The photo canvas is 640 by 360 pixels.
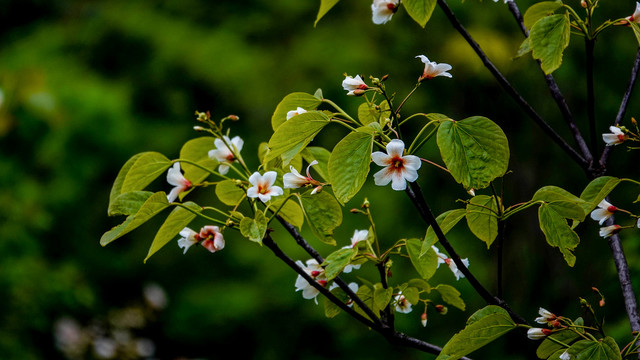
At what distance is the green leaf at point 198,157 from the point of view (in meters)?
1.16

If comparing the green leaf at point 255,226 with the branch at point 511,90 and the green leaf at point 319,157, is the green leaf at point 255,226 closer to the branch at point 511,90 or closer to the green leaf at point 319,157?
the green leaf at point 319,157

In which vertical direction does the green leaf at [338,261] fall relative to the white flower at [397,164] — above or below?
below

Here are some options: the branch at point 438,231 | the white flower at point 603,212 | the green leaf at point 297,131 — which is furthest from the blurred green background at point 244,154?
the green leaf at point 297,131

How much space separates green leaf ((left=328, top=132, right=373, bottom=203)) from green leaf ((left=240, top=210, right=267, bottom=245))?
160mm

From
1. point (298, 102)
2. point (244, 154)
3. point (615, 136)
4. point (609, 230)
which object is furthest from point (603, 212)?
point (244, 154)

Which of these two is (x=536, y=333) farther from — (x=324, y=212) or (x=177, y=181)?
(x=177, y=181)

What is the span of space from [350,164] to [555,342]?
0.47 m

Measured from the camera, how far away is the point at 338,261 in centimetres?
96

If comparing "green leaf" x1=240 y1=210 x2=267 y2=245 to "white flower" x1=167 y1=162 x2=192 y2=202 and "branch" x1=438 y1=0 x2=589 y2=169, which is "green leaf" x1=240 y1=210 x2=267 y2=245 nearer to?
"white flower" x1=167 y1=162 x2=192 y2=202

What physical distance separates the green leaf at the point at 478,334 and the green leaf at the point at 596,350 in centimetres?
9

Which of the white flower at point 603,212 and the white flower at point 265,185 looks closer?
the white flower at point 265,185

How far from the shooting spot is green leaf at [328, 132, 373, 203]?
2.73ft

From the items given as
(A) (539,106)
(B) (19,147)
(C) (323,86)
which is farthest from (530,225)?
(B) (19,147)

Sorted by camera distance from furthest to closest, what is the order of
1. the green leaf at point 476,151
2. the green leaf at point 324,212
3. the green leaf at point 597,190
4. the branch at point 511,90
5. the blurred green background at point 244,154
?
the blurred green background at point 244,154, the branch at point 511,90, the green leaf at point 324,212, the green leaf at point 597,190, the green leaf at point 476,151
